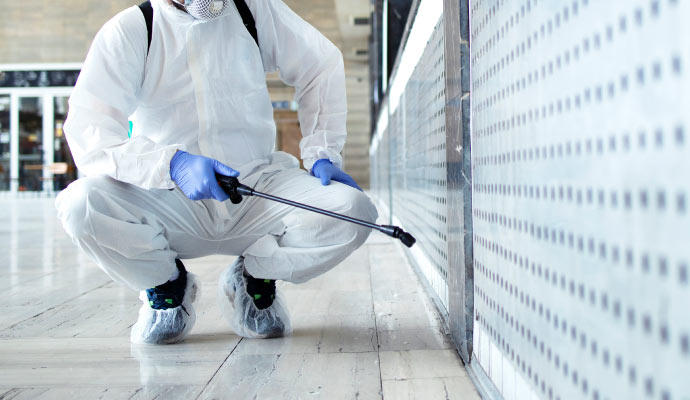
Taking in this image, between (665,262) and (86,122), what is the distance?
1.30 metres

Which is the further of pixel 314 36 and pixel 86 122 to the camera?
pixel 314 36

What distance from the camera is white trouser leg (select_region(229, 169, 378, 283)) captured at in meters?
1.57

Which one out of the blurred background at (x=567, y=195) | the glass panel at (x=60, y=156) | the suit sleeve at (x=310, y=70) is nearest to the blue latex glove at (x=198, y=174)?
the suit sleeve at (x=310, y=70)

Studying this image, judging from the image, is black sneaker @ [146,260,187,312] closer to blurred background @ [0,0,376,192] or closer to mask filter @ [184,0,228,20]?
mask filter @ [184,0,228,20]

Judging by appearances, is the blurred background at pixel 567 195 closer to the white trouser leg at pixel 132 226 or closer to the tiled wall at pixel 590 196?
the tiled wall at pixel 590 196

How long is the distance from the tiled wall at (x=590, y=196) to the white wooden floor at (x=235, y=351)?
318mm

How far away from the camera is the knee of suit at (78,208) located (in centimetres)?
140

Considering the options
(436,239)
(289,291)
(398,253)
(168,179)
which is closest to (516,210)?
(168,179)

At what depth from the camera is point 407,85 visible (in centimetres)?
300

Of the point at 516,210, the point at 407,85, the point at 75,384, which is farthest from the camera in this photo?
the point at 407,85

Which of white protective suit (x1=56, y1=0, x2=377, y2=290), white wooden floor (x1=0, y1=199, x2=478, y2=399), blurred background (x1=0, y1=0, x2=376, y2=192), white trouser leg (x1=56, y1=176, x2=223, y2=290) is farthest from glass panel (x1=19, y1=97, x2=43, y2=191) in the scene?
white trouser leg (x1=56, y1=176, x2=223, y2=290)

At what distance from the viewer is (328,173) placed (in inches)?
65.5

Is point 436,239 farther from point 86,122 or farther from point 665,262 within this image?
point 665,262

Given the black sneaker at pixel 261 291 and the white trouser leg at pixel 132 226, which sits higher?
the white trouser leg at pixel 132 226
